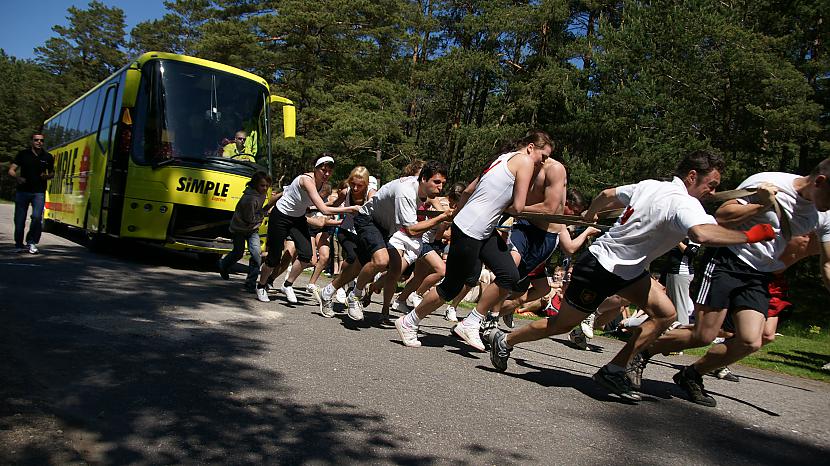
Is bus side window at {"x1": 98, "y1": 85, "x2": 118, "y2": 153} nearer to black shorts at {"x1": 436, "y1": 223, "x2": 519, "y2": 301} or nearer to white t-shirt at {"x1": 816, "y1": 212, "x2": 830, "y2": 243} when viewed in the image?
black shorts at {"x1": 436, "y1": 223, "x2": 519, "y2": 301}

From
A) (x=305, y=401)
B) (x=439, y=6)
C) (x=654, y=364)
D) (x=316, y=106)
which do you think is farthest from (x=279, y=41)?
(x=305, y=401)

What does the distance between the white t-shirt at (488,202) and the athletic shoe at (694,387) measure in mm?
2006

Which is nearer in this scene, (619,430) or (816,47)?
(619,430)

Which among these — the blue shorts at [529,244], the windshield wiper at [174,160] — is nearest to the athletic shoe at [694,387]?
the blue shorts at [529,244]

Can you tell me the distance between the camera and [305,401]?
4.19 m

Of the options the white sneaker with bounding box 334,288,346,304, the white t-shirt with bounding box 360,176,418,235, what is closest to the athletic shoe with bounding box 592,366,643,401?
the white t-shirt with bounding box 360,176,418,235

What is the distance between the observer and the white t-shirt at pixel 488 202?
5.72 m

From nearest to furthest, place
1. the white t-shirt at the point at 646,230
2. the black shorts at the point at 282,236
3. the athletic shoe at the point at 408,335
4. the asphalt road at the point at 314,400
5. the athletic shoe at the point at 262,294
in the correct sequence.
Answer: the asphalt road at the point at 314,400 < the white t-shirt at the point at 646,230 < the athletic shoe at the point at 408,335 < the black shorts at the point at 282,236 < the athletic shoe at the point at 262,294

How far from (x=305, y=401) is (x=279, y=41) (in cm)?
3001

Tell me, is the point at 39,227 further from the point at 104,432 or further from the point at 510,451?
the point at 510,451

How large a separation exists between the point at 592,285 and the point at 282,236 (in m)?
4.69

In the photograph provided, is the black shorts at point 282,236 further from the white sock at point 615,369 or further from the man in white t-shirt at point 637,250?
the white sock at point 615,369

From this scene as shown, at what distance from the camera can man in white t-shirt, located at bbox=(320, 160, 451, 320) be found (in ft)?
23.5

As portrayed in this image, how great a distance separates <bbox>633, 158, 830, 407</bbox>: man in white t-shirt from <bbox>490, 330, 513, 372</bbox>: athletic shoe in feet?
3.49
